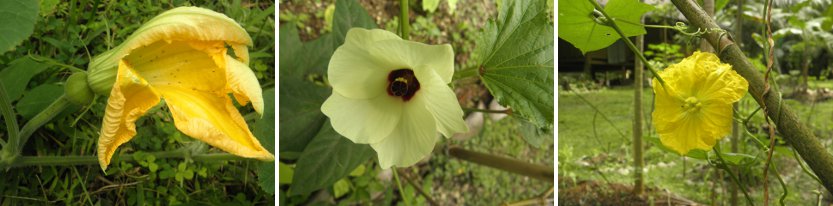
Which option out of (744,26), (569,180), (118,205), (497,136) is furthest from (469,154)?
(744,26)

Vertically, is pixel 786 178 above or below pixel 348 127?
below

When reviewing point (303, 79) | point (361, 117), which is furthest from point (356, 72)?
point (303, 79)

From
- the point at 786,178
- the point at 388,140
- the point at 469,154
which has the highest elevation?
the point at 388,140

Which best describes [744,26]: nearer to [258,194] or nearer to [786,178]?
[786,178]

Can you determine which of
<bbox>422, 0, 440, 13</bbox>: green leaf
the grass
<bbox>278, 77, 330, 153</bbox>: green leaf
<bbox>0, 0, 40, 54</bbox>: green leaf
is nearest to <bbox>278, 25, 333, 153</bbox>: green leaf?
<bbox>278, 77, 330, 153</bbox>: green leaf

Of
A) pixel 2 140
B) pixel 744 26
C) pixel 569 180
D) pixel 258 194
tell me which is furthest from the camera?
pixel 744 26

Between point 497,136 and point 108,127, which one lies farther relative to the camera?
point 497,136

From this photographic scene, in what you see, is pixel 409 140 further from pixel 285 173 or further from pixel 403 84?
pixel 285 173

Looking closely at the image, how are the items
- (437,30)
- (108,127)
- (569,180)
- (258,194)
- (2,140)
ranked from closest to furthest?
(108,127), (2,140), (258,194), (437,30), (569,180)
